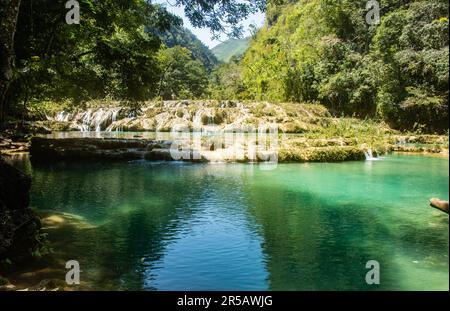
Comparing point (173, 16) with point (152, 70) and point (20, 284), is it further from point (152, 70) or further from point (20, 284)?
point (20, 284)

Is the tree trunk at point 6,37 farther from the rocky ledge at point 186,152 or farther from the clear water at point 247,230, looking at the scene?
the rocky ledge at point 186,152

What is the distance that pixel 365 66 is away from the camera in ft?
120

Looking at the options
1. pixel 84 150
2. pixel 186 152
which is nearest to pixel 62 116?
pixel 84 150

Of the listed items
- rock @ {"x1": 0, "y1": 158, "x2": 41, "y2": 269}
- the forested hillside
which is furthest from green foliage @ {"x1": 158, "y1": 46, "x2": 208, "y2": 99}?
rock @ {"x1": 0, "y1": 158, "x2": 41, "y2": 269}

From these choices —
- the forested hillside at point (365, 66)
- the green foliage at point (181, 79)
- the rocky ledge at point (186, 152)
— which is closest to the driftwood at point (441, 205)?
the rocky ledge at point (186, 152)

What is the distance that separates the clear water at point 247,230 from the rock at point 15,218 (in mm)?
Result: 477

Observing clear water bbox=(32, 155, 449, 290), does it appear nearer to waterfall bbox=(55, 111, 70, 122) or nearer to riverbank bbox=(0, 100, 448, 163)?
riverbank bbox=(0, 100, 448, 163)

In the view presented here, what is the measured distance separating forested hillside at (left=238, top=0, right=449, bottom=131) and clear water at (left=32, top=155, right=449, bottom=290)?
1396 centimetres

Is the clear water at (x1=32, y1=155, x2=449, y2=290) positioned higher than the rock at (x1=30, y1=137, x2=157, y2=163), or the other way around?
the rock at (x1=30, y1=137, x2=157, y2=163)

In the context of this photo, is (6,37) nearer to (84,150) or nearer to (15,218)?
(15,218)

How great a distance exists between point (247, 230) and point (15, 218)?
11.8 ft

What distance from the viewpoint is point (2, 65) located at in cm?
518

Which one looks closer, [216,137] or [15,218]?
[15,218]

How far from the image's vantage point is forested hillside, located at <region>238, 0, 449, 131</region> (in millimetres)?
26406
